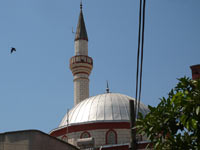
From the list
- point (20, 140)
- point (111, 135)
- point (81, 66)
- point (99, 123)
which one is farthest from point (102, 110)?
point (20, 140)

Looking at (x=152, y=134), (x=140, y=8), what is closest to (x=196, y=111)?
(x=152, y=134)

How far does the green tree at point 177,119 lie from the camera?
9.16m

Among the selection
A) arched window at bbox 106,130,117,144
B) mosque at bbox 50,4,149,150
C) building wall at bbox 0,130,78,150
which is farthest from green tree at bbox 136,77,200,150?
arched window at bbox 106,130,117,144

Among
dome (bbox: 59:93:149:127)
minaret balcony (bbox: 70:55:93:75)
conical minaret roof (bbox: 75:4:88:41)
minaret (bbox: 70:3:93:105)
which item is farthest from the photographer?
conical minaret roof (bbox: 75:4:88:41)

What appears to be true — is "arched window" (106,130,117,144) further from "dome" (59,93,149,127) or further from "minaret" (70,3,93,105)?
"minaret" (70,3,93,105)

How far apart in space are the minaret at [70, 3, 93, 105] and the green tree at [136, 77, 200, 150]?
29.7 metres

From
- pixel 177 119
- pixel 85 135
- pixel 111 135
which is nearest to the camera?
pixel 177 119

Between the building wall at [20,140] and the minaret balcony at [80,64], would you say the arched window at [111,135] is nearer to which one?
the minaret balcony at [80,64]

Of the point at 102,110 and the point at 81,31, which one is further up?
the point at 81,31

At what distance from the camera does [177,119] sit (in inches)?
387

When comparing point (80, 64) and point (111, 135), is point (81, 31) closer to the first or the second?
point (80, 64)

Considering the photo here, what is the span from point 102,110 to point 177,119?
2195 centimetres

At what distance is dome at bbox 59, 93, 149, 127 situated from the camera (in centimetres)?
3103

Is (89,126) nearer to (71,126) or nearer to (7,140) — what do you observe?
(71,126)
